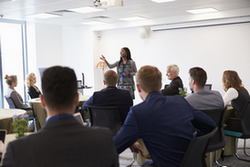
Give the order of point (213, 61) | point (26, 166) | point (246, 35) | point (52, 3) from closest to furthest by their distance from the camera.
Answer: point (26, 166), point (52, 3), point (246, 35), point (213, 61)

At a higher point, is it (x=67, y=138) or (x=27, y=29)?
(x=27, y=29)

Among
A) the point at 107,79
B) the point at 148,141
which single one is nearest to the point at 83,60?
the point at 107,79

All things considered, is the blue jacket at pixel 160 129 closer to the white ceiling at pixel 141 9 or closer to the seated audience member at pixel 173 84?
the seated audience member at pixel 173 84

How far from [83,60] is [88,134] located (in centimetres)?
926

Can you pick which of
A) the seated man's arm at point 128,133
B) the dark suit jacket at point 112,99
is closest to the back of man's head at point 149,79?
the seated man's arm at point 128,133

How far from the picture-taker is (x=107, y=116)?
3537 mm

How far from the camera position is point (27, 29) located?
31.5ft

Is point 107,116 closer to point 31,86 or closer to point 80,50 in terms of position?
point 31,86

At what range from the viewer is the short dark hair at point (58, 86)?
1195 millimetres

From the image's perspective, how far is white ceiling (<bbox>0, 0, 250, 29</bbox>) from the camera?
6.17m

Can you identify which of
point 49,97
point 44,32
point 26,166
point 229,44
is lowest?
point 26,166

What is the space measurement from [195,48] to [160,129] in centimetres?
707

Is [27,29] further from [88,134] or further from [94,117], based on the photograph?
[88,134]

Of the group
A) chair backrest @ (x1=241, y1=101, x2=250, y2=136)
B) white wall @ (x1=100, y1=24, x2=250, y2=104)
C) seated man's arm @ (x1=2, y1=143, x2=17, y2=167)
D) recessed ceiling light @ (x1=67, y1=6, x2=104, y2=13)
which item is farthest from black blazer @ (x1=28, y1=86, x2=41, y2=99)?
seated man's arm @ (x1=2, y1=143, x2=17, y2=167)
